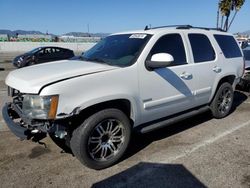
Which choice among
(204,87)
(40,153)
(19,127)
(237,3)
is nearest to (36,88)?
(19,127)

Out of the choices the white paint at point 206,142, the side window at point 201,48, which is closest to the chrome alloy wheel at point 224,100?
the white paint at point 206,142

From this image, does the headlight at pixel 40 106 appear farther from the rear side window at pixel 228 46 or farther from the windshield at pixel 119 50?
the rear side window at pixel 228 46

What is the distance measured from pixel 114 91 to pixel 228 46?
3459mm

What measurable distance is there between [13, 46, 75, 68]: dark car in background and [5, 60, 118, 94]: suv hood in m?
14.1

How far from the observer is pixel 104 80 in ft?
12.3

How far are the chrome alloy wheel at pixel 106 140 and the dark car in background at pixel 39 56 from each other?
14.6m

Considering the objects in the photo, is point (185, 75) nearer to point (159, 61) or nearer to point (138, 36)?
point (159, 61)

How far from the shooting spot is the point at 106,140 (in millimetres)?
4039

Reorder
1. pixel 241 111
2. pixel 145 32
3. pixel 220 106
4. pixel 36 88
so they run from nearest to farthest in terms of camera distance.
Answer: pixel 36 88 < pixel 145 32 < pixel 220 106 < pixel 241 111

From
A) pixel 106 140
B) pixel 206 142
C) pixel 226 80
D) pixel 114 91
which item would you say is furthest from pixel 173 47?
pixel 226 80

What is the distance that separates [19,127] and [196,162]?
247 cm

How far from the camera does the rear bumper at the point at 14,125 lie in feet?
11.8

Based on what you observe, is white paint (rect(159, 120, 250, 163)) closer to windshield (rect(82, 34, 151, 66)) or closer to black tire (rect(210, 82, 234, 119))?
black tire (rect(210, 82, 234, 119))

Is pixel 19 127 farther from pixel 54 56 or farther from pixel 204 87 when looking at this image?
pixel 54 56
